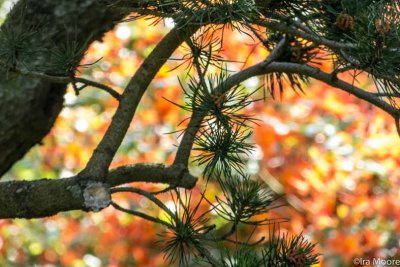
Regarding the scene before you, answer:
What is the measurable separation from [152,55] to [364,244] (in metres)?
1.84

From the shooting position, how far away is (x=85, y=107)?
11.6 feet

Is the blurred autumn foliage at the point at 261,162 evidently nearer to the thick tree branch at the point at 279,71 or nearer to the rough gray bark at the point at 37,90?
the rough gray bark at the point at 37,90

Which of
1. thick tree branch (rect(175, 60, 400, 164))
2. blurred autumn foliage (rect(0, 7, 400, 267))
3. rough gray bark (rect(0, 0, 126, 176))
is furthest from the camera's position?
blurred autumn foliage (rect(0, 7, 400, 267))

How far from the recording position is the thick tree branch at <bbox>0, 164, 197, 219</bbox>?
1.27m

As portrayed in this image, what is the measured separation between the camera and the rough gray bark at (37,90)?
→ 1.62 metres

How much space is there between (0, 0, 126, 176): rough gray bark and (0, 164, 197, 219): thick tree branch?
32 cm

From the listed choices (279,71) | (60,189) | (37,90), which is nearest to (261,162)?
(37,90)

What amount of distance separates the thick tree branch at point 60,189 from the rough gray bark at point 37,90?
1.06ft

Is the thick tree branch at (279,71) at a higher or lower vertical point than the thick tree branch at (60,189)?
higher

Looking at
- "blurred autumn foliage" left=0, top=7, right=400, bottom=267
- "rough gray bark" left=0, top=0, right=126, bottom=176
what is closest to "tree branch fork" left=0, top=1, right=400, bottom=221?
"rough gray bark" left=0, top=0, right=126, bottom=176

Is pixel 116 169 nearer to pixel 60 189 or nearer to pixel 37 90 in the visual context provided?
pixel 60 189

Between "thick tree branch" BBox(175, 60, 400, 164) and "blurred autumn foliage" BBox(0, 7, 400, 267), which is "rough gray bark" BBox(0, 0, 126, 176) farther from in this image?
"blurred autumn foliage" BBox(0, 7, 400, 267)

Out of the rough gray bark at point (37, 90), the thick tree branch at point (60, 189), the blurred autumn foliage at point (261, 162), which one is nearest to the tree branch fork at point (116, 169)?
the thick tree branch at point (60, 189)

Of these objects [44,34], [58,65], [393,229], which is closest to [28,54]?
[58,65]
